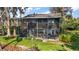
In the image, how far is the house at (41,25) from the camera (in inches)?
149

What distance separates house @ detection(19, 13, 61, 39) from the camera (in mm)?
3795

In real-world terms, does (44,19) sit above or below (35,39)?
above

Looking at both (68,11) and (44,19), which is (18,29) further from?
(68,11)

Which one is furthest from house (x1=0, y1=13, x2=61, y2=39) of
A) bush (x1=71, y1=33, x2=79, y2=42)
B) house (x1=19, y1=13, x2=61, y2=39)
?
bush (x1=71, y1=33, x2=79, y2=42)

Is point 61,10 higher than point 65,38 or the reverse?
higher

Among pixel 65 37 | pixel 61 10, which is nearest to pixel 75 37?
pixel 65 37

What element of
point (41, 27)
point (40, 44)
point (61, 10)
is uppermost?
point (61, 10)

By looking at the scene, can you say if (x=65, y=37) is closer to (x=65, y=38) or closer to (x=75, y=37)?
(x=65, y=38)

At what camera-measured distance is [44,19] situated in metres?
3.80

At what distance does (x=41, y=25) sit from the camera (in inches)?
150

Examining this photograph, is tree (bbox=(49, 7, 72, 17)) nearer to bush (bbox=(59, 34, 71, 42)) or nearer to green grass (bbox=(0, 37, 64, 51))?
bush (bbox=(59, 34, 71, 42))

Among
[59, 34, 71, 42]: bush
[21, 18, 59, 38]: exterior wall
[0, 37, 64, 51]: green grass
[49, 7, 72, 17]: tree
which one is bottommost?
[0, 37, 64, 51]: green grass
